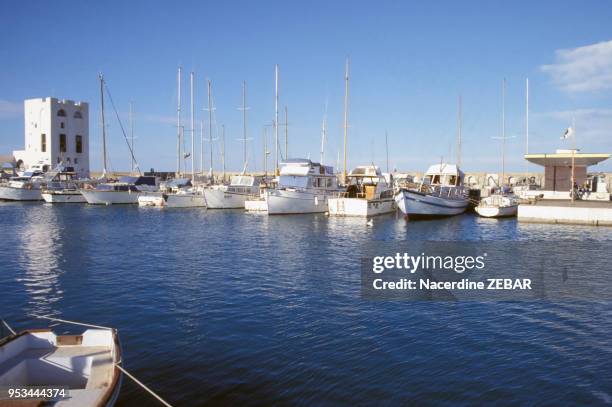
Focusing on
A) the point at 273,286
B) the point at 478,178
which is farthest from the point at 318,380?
the point at 478,178

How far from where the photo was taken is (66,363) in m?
8.88

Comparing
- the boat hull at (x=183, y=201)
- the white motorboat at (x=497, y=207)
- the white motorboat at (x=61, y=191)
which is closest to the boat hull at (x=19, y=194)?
the white motorboat at (x=61, y=191)

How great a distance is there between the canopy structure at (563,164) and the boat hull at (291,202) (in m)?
26.0

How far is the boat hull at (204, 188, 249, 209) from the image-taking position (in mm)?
59156

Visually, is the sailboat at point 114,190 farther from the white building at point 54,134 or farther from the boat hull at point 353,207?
the boat hull at point 353,207

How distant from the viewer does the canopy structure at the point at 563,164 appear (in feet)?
179

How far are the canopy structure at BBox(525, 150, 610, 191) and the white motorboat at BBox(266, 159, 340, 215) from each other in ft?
80.2

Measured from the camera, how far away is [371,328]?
13969mm

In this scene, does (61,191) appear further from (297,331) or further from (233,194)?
(297,331)

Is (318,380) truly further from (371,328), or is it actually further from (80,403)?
(80,403)

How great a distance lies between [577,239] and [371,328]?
24.4 metres

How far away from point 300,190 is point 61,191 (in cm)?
4147

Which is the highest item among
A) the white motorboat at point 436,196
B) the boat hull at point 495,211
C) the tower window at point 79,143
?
the tower window at point 79,143

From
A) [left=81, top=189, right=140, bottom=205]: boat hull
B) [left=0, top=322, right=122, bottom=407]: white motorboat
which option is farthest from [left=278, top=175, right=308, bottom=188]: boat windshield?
[left=0, top=322, right=122, bottom=407]: white motorboat
